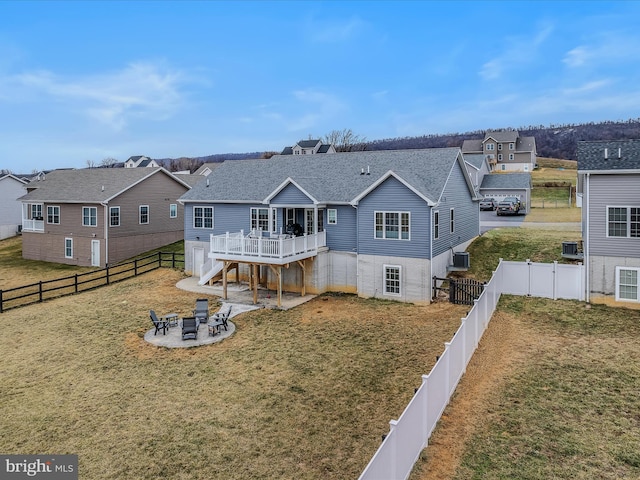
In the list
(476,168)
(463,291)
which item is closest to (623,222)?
(463,291)

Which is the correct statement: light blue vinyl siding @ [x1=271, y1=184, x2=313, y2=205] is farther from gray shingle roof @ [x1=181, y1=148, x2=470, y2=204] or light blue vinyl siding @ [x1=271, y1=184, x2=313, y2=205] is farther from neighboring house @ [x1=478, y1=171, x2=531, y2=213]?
neighboring house @ [x1=478, y1=171, x2=531, y2=213]

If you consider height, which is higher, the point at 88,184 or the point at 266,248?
the point at 88,184

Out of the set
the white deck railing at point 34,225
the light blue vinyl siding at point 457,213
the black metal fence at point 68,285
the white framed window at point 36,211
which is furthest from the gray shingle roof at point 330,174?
the white framed window at point 36,211

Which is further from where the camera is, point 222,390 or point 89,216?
point 89,216

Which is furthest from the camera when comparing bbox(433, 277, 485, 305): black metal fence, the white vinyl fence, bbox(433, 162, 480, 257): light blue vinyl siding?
bbox(433, 162, 480, 257): light blue vinyl siding

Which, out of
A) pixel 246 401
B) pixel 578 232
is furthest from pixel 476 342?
pixel 578 232

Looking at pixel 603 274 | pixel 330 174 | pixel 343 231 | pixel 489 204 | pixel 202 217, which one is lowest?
pixel 603 274

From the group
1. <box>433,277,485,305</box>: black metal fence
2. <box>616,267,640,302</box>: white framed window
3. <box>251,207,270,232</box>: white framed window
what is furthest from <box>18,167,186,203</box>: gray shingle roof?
<box>616,267,640,302</box>: white framed window

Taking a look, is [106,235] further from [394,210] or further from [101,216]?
[394,210]
